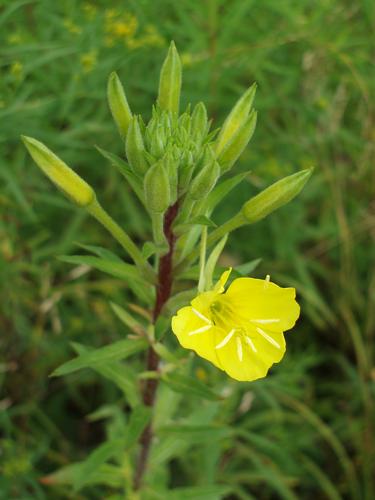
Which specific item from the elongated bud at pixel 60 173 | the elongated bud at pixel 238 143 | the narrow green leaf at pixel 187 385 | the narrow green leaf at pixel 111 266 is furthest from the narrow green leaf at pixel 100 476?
the elongated bud at pixel 238 143

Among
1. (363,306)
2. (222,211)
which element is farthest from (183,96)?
(363,306)

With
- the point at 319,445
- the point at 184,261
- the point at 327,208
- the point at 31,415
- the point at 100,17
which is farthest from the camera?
the point at 327,208

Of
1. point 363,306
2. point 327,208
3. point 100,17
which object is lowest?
point 363,306

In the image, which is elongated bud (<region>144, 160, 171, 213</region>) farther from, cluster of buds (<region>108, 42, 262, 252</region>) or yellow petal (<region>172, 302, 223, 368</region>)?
yellow petal (<region>172, 302, 223, 368</region>)

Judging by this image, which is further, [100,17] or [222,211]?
[222,211]

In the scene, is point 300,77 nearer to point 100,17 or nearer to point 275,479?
point 100,17

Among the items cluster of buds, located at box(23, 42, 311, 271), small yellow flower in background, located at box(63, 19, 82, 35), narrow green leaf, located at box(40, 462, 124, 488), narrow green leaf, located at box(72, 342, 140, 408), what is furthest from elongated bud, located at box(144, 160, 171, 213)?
small yellow flower in background, located at box(63, 19, 82, 35)

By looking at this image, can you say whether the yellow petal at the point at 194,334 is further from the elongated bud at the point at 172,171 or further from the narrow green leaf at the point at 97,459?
the narrow green leaf at the point at 97,459

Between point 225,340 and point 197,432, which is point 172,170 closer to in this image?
point 225,340
